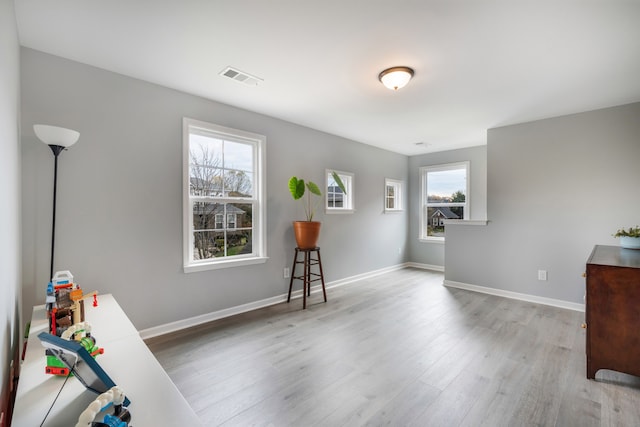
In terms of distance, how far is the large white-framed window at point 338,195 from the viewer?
4.58 metres

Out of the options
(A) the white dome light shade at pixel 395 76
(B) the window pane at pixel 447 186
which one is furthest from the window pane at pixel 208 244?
(B) the window pane at pixel 447 186

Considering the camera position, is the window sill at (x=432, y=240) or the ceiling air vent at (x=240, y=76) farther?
the window sill at (x=432, y=240)

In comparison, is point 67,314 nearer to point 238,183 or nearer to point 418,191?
point 238,183

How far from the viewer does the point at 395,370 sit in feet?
7.25

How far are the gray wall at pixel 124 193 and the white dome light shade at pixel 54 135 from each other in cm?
39

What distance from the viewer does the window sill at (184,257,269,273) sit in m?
3.02

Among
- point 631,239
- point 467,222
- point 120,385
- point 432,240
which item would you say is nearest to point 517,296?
point 467,222

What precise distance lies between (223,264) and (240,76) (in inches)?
77.3

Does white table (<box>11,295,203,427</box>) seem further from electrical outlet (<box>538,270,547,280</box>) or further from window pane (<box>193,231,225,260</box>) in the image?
electrical outlet (<box>538,270,547,280</box>)

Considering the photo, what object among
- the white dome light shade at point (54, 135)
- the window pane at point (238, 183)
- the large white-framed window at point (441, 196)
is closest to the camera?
the white dome light shade at point (54, 135)

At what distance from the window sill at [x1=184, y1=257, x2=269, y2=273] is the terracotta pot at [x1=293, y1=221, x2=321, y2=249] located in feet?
1.64

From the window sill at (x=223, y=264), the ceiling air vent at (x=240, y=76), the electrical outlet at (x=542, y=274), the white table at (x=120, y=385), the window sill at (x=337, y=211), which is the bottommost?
the electrical outlet at (x=542, y=274)

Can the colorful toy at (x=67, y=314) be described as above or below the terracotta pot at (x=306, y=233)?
below

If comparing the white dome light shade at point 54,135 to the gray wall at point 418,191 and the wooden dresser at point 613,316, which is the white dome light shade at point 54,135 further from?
the gray wall at point 418,191
